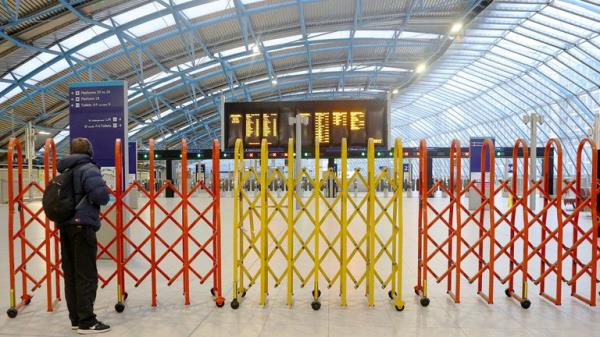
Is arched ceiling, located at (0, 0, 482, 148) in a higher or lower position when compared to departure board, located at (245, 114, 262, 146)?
higher

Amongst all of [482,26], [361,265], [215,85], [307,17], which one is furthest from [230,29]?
[361,265]

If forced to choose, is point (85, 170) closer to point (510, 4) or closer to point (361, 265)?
point (361, 265)

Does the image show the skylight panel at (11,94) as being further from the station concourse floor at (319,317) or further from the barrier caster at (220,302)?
the barrier caster at (220,302)

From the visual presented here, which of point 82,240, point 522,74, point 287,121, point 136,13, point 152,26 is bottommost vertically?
point 82,240

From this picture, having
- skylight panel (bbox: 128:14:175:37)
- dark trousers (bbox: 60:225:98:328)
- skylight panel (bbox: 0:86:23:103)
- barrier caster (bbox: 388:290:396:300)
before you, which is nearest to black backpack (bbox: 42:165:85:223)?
dark trousers (bbox: 60:225:98:328)

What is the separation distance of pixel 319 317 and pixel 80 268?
2.67 m

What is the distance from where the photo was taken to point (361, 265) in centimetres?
720

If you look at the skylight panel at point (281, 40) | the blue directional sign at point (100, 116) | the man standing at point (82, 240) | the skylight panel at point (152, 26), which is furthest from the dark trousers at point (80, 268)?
the skylight panel at point (281, 40)

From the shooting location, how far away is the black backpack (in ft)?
13.5

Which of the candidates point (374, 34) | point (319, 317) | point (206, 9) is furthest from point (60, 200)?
point (374, 34)

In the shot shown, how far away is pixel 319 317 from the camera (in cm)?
476

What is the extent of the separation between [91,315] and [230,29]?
2019 centimetres

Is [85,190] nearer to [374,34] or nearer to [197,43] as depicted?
[197,43]

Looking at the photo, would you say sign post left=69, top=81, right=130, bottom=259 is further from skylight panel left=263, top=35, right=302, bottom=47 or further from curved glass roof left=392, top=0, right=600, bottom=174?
curved glass roof left=392, top=0, right=600, bottom=174
